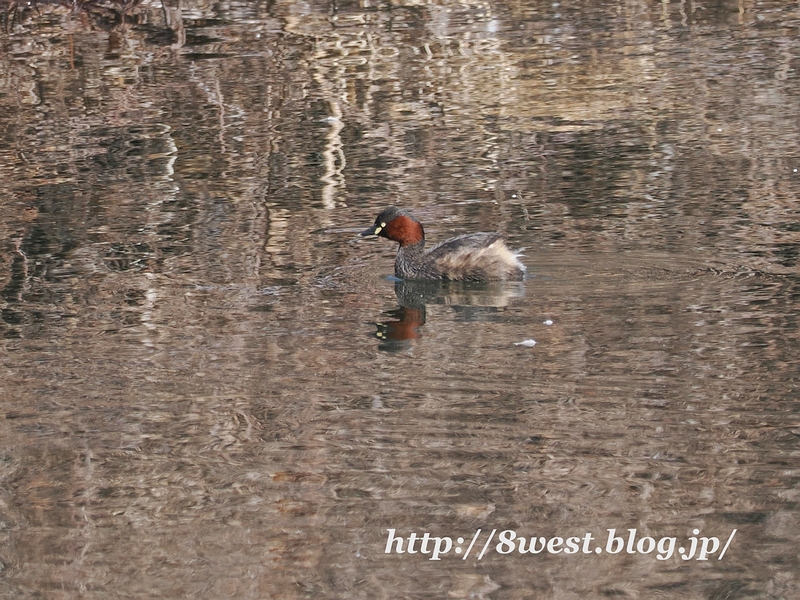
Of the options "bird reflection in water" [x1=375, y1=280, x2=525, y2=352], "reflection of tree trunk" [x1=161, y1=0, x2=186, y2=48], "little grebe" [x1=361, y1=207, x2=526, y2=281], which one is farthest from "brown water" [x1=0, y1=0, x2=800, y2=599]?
"reflection of tree trunk" [x1=161, y1=0, x2=186, y2=48]

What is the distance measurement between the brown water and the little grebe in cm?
16

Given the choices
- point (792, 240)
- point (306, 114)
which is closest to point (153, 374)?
point (792, 240)

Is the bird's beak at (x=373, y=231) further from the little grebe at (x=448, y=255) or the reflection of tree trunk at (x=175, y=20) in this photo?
the reflection of tree trunk at (x=175, y=20)

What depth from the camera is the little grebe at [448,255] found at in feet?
27.9

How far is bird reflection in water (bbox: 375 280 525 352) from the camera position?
7.46m

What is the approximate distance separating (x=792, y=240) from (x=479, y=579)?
4.60 meters

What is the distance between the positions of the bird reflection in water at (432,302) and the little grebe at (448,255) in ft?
0.19

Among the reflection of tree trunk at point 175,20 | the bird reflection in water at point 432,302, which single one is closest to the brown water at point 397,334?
the bird reflection in water at point 432,302

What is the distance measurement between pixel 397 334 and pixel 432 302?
38.0 inches

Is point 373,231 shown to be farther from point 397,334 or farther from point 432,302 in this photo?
point 397,334

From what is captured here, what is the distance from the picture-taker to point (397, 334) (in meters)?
7.47

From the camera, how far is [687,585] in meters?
4.78

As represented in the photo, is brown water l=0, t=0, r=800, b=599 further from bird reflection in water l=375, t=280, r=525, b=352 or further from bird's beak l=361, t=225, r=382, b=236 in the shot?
bird's beak l=361, t=225, r=382, b=236

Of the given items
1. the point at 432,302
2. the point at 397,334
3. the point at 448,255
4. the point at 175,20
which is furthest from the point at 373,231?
the point at 175,20
